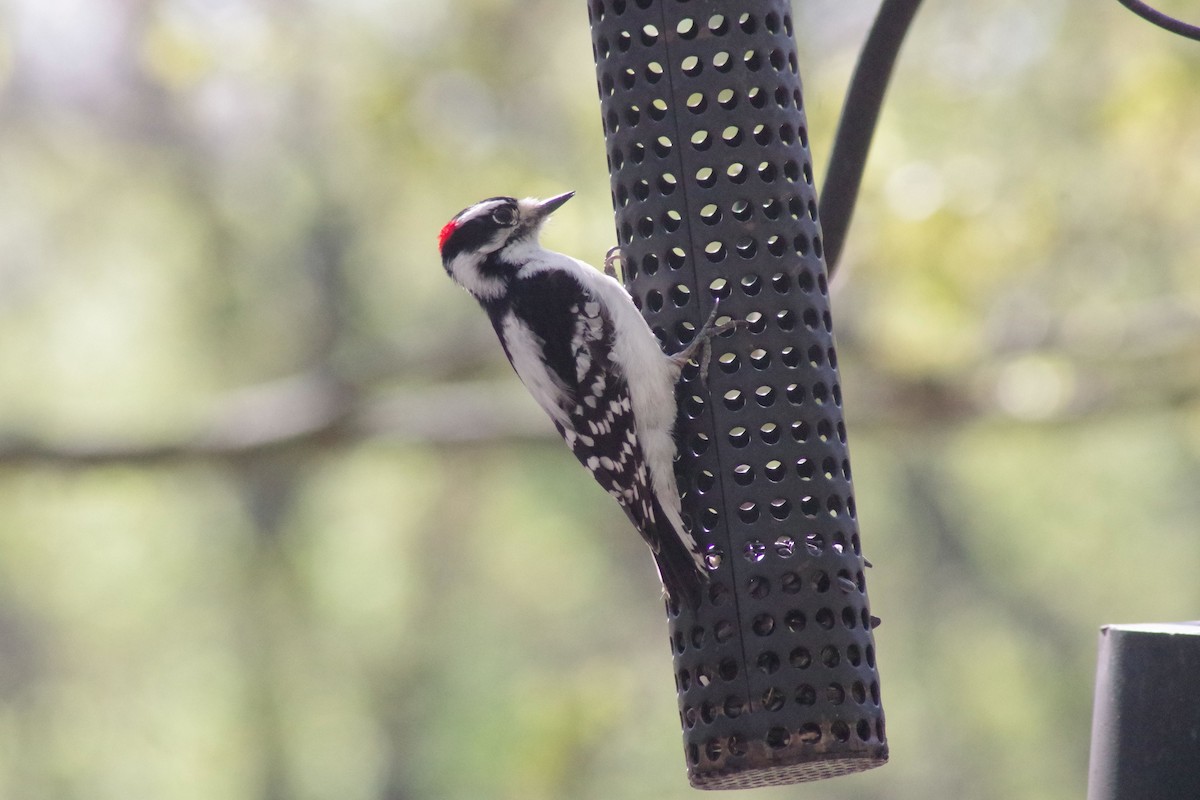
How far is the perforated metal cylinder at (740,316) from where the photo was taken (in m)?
3.49

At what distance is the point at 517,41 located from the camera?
1075cm

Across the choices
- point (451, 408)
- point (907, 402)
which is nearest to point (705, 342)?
point (907, 402)

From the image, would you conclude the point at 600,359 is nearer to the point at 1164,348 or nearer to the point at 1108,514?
the point at 1164,348

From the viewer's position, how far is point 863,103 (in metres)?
3.44

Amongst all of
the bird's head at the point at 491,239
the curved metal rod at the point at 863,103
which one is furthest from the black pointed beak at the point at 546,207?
the curved metal rod at the point at 863,103

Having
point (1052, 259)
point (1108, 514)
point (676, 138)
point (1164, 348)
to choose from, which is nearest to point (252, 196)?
point (1052, 259)

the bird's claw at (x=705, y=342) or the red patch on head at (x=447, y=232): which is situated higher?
the red patch on head at (x=447, y=232)

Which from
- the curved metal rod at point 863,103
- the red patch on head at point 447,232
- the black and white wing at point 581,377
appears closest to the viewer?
the curved metal rod at point 863,103

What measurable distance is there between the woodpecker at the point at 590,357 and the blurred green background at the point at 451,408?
3.93 m

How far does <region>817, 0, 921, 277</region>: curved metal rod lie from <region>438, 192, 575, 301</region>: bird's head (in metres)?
1.39

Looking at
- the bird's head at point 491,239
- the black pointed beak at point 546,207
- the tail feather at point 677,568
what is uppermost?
the black pointed beak at point 546,207

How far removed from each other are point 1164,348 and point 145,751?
47.6 feet

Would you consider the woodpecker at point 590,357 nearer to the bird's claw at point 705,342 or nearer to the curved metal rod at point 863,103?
the bird's claw at point 705,342

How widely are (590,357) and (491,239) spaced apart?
680mm
